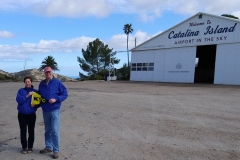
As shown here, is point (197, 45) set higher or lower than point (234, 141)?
higher

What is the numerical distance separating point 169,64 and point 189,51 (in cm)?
281

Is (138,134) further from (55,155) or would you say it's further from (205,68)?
(205,68)

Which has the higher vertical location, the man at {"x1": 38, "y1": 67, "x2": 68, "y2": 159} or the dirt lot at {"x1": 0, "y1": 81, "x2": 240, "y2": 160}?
the man at {"x1": 38, "y1": 67, "x2": 68, "y2": 159}

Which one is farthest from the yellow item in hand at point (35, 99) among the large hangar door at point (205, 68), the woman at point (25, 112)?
the large hangar door at point (205, 68)

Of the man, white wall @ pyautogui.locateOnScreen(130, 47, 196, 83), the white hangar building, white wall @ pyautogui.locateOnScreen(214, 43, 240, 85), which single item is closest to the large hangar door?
the white hangar building

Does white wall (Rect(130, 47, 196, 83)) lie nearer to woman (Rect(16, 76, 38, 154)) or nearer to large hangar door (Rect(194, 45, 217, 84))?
large hangar door (Rect(194, 45, 217, 84))

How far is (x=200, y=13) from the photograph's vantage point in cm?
2539

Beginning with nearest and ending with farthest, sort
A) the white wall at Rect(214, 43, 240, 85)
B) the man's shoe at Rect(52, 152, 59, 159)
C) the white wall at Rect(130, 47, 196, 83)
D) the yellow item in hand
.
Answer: the man's shoe at Rect(52, 152, 59, 159), the yellow item in hand, the white wall at Rect(214, 43, 240, 85), the white wall at Rect(130, 47, 196, 83)

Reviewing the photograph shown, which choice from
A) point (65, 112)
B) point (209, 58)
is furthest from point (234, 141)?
point (209, 58)

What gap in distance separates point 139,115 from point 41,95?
420cm

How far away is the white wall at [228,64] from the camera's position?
22.4 m

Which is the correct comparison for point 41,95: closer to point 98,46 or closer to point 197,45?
point 197,45

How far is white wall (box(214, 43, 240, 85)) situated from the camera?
22.4m

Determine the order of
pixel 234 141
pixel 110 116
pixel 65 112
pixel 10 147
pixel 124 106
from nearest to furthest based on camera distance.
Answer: pixel 10 147 → pixel 234 141 → pixel 110 116 → pixel 65 112 → pixel 124 106
